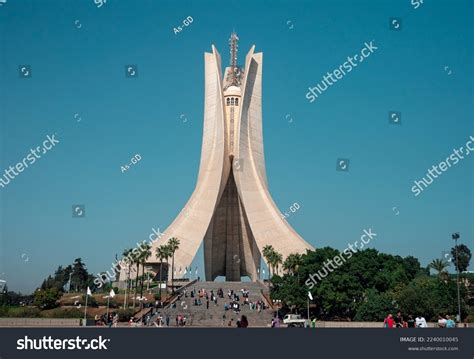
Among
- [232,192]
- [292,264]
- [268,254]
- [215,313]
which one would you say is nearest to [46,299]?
[215,313]

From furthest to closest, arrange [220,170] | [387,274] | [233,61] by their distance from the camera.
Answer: [233,61] → [220,170] → [387,274]

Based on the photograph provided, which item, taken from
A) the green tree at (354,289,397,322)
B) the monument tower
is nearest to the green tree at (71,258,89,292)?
the monument tower

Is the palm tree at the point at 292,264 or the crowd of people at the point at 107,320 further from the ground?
the palm tree at the point at 292,264

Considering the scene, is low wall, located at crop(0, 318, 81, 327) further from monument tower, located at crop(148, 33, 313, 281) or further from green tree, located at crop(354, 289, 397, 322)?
monument tower, located at crop(148, 33, 313, 281)

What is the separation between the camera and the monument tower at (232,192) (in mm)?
39438

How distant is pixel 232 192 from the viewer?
44.8 meters

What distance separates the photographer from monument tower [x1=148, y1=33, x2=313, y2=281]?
39.4 m

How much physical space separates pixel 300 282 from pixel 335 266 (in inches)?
79.4

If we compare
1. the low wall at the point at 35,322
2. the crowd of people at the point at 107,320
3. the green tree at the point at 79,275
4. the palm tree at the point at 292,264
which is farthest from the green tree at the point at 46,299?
the green tree at the point at 79,275

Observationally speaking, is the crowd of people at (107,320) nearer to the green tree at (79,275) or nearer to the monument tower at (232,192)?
the monument tower at (232,192)
